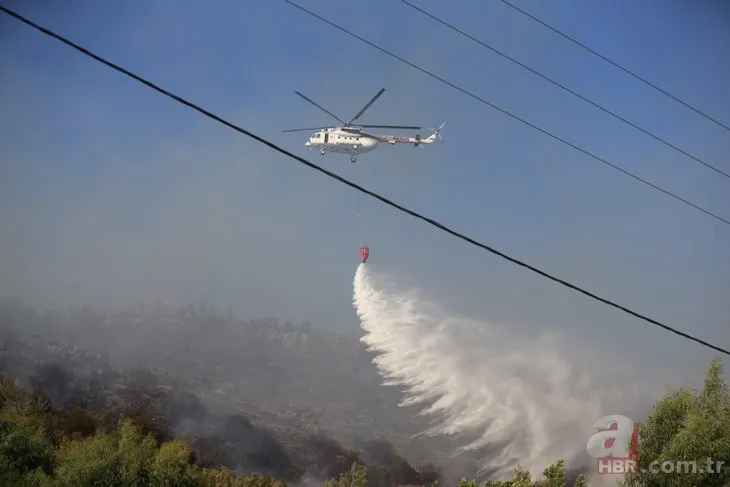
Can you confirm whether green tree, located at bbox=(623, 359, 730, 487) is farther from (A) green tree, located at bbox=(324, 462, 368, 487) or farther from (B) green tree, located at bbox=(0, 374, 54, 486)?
(A) green tree, located at bbox=(324, 462, 368, 487)

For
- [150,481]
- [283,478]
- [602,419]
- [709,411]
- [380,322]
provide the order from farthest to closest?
[283,478]
[602,419]
[380,322]
[150,481]
[709,411]

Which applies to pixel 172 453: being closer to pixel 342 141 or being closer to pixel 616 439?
pixel 342 141

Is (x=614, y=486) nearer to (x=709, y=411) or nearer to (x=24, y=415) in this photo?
(x=709, y=411)

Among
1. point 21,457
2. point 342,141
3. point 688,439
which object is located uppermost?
point 342,141

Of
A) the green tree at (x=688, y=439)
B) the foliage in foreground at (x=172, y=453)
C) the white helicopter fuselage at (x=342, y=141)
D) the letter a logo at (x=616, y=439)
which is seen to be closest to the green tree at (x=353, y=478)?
the foliage in foreground at (x=172, y=453)

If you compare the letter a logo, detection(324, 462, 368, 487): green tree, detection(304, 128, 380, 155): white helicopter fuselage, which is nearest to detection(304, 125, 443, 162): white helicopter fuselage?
detection(304, 128, 380, 155): white helicopter fuselage

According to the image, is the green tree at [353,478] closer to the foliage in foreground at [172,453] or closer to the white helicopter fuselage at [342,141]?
the foliage in foreground at [172,453]

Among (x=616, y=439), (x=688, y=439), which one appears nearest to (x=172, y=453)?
(x=616, y=439)

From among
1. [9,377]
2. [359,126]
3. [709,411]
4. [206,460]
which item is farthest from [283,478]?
[709,411]
